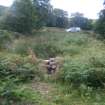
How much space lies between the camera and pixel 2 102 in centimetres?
402

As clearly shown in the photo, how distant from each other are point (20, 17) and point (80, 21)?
1564 cm

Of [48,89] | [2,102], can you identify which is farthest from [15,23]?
[2,102]

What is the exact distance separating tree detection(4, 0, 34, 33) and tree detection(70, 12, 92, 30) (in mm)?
13491

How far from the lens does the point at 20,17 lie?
16.0 meters

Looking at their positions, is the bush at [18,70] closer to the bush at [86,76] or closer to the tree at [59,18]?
the bush at [86,76]

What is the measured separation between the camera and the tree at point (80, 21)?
2898 centimetres

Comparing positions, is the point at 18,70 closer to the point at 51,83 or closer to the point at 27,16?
the point at 51,83

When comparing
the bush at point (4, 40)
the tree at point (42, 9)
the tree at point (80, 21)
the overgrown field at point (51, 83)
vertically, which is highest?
the tree at point (42, 9)

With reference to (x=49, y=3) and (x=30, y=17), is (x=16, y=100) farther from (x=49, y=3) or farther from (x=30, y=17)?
(x=49, y=3)

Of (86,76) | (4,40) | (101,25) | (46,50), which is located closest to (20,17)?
(4,40)

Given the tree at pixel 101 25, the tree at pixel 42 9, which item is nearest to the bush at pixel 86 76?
the tree at pixel 101 25

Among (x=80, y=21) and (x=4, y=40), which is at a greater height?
(x=80, y=21)

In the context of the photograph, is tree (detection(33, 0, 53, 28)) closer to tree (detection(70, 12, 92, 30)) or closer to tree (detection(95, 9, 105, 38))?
tree (detection(95, 9, 105, 38))

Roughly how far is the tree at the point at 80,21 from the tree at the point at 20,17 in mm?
13491
